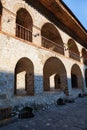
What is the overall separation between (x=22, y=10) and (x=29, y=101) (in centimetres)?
579

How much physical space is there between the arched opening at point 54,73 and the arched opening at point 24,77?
2661mm

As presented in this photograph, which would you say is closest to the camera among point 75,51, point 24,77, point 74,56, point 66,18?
point 24,77

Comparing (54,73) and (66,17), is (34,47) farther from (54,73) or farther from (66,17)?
(54,73)

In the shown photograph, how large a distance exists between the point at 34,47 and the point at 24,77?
2.90m

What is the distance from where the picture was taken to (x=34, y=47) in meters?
9.26

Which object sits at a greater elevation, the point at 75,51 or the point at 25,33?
the point at 75,51

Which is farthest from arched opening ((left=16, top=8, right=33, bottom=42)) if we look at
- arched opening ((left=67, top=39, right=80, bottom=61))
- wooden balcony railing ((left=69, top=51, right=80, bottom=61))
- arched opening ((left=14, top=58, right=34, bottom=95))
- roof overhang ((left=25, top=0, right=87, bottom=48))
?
wooden balcony railing ((left=69, top=51, right=80, bottom=61))

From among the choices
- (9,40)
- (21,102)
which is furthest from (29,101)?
(9,40)

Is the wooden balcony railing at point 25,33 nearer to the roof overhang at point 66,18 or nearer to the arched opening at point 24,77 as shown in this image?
the arched opening at point 24,77

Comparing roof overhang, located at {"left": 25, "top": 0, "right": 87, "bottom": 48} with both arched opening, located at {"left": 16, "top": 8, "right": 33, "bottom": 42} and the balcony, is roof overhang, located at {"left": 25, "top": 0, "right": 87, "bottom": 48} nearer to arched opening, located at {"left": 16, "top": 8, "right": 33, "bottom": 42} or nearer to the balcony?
arched opening, located at {"left": 16, "top": 8, "right": 33, "bottom": 42}

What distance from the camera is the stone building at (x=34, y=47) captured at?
7.42 m

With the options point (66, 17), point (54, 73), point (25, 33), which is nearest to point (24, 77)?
point (25, 33)

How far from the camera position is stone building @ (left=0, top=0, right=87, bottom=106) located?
7.42 meters

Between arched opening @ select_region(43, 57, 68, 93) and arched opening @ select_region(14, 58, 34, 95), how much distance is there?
2.66 metres
